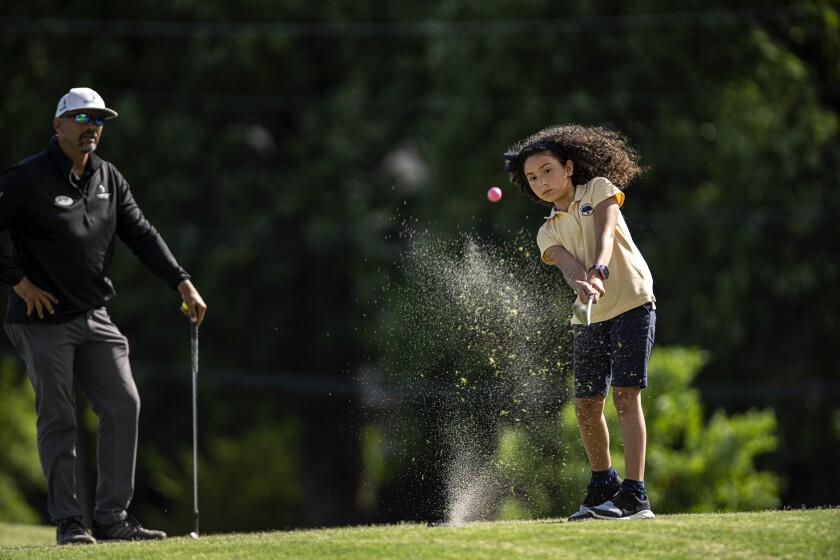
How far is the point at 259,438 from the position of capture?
21.2 m

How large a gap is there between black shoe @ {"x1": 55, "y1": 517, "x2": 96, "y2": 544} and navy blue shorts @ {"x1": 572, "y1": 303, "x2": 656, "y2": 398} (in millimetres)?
2660

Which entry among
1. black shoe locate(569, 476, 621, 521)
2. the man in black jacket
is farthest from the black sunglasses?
black shoe locate(569, 476, 621, 521)

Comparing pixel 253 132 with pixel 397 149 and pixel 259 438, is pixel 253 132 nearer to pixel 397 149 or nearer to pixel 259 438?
pixel 397 149

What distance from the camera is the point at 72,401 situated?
7.12 metres

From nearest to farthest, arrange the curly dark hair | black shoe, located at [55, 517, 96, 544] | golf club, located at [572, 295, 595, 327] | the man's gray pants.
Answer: golf club, located at [572, 295, 595, 327]
the curly dark hair
black shoe, located at [55, 517, 96, 544]
the man's gray pants

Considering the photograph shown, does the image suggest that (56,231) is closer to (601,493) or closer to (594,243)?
(594,243)

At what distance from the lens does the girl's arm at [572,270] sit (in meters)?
6.12

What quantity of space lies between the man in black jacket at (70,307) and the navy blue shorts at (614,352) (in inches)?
98.0

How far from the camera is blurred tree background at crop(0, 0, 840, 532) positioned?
68.0 feet

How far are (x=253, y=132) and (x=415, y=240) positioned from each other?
5.10m

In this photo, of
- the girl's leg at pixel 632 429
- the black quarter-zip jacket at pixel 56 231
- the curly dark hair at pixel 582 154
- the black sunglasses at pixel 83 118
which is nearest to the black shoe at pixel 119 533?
the black quarter-zip jacket at pixel 56 231

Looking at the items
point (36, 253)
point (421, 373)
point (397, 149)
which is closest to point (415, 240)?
point (397, 149)

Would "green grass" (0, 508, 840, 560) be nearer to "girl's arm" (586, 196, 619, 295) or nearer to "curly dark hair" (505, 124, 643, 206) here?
"girl's arm" (586, 196, 619, 295)

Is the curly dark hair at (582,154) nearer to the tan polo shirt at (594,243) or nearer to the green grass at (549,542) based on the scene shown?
the tan polo shirt at (594,243)
